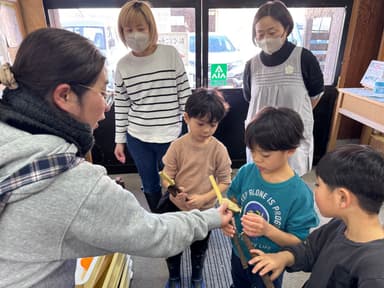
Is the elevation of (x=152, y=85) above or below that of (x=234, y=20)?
below

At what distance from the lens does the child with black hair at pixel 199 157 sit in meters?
1.16

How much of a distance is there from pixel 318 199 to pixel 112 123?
210cm

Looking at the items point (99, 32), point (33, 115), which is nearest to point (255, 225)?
point (33, 115)

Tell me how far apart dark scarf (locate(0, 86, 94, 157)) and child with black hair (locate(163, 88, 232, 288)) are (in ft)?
2.05

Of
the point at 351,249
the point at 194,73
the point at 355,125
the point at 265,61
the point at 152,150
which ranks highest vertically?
the point at 265,61

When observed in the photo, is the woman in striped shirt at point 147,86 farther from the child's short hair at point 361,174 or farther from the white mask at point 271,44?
the child's short hair at point 361,174

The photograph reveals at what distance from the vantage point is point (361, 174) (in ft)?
2.05

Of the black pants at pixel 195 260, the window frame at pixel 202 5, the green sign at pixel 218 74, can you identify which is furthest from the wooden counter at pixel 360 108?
the black pants at pixel 195 260

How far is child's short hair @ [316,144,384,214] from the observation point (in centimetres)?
62

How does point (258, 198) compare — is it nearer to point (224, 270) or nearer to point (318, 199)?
point (318, 199)

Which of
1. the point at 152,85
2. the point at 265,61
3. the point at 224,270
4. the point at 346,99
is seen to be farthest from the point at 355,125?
the point at 152,85

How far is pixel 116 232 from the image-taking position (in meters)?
0.59

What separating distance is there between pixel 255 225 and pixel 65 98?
601 millimetres

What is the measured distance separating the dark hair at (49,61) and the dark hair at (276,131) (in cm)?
52
